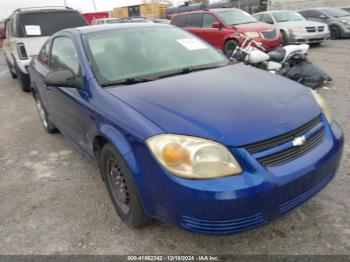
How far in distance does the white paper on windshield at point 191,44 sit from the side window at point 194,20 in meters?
8.06

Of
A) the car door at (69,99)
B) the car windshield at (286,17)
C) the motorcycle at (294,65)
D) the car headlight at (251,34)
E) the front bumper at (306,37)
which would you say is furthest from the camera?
the car windshield at (286,17)

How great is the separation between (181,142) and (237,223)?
0.60 meters

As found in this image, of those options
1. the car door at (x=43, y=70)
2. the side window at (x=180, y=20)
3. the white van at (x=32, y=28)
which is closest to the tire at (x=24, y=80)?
the white van at (x=32, y=28)

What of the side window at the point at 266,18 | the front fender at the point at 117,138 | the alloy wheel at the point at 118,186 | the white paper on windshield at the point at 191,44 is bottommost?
the side window at the point at 266,18

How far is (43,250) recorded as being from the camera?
2562 mm

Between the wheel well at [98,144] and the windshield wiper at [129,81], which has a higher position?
the windshield wiper at [129,81]

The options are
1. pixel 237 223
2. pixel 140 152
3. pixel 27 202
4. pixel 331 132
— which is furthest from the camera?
pixel 27 202

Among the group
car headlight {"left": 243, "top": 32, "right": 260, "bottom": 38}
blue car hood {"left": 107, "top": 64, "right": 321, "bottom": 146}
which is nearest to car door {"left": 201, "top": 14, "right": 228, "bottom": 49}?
car headlight {"left": 243, "top": 32, "right": 260, "bottom": 38}

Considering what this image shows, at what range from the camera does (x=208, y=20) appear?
11.0 metres

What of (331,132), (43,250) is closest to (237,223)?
(331,132)

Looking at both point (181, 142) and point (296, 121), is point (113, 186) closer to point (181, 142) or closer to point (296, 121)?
point (181, 142)

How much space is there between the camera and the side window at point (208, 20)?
10.8m

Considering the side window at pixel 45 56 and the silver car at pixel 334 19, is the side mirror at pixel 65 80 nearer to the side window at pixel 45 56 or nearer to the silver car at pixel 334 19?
the side window at pixel 45 56

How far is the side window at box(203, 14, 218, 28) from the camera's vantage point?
35.3ft
